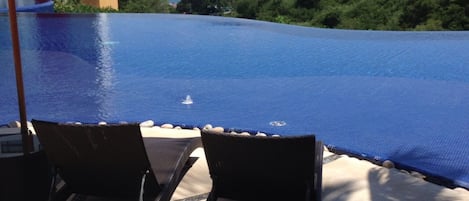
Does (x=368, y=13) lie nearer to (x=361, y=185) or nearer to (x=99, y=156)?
(x=361, y=185)

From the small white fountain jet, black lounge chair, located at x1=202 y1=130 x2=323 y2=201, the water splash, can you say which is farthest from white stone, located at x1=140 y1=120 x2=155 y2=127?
black lounge chair, located at x1=202 y1=130 x2=323 y2=201

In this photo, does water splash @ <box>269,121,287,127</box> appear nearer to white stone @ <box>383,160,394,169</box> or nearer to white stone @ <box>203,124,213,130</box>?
white stone @ <box>203,124,213,130</box>

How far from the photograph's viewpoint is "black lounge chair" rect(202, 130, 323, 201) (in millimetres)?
2967

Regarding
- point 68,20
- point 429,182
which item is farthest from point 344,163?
point 68,20

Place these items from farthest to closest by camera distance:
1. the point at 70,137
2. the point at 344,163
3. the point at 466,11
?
the point at 466,11
the point at 344,163
the point at 70,137

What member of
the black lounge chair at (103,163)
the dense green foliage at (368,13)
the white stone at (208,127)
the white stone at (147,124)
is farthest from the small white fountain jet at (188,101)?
the dense green foliage at (368,13)

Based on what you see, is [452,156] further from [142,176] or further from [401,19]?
[401,19]

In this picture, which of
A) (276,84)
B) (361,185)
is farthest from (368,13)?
(361,185)

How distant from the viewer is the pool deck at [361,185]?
372cm

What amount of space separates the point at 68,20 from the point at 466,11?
48.6ft

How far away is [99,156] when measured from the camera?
3148 mm

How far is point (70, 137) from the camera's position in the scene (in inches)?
123

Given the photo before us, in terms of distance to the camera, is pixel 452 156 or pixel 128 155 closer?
pixel 128 155

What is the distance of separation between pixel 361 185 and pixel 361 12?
19.9 meters
